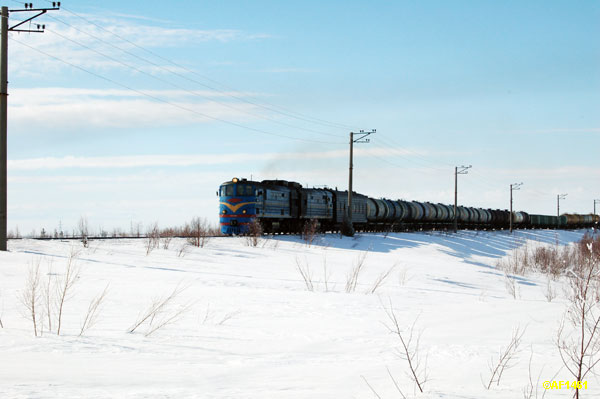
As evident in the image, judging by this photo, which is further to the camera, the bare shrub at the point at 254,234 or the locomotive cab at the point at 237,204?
the locomotive cab at the point at 237,204

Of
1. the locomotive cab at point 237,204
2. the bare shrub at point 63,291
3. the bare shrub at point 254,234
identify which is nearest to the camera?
the bare shrub at point 63,291

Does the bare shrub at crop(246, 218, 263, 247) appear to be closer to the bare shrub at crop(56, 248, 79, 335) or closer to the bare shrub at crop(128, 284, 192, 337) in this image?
the bare shrub at crop(56, 248, 79, 335)

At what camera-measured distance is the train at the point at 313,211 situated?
99.7 feet

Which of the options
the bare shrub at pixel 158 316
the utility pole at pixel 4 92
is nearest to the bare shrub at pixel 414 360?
the bare shrub at pixel 158 316

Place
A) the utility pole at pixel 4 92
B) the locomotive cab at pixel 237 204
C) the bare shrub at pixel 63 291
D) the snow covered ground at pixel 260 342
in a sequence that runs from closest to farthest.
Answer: the snow covered ground at pixel 260 342, the bare shrub at pixel 63 291, the utility pole at pixel 4 92, the locomotive cab at pixel 237 204

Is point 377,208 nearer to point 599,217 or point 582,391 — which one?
point 582,391

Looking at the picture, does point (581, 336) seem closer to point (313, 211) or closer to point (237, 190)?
point (237, 190)

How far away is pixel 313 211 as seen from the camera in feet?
120

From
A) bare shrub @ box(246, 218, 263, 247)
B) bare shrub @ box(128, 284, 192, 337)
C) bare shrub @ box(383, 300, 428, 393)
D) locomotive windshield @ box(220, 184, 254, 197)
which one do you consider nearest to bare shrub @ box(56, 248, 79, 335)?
bare shrub @ box(128, 284, 192, 337)

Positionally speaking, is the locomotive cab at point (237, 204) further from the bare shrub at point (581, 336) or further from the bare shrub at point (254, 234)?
the bare shrub at point (581, 336)

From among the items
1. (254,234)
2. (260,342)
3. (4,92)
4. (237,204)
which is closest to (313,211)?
(237,204)

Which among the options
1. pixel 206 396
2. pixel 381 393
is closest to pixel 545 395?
pixel 381 393

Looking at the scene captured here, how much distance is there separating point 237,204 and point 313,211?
303 inches

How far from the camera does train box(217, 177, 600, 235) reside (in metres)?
30.4
